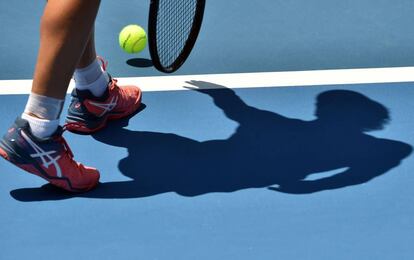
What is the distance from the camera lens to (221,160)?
2648 mm

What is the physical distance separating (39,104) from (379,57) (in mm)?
1558

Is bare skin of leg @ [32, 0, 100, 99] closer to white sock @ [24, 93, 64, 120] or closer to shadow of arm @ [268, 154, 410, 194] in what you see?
white sock @ [24, 93, 64, 120]

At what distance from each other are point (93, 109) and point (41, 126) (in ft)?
1.44

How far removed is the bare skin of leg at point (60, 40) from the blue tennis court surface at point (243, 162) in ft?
1.19

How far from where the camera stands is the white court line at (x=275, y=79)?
3.09m

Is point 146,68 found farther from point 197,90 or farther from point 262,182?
point 262,182

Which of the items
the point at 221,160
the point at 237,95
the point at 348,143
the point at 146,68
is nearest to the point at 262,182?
the point at 221,160

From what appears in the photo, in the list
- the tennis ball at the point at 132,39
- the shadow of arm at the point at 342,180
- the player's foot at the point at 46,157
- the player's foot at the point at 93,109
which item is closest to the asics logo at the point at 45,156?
the player's foot at the point at 46,157

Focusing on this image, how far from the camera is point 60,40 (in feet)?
7.38

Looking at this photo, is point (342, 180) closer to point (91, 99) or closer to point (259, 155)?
point (259, 155)

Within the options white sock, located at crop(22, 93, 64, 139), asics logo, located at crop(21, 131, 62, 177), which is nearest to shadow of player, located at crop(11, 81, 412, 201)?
asics logo, located at crop(21, 131, 62, 177)

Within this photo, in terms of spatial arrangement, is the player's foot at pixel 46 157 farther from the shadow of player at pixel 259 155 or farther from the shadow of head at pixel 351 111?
the shadow of head at pixel 351 111

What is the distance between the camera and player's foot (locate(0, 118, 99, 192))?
7.73ft

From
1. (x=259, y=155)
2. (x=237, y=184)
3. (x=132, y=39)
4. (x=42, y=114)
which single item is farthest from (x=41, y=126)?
(x=132, y=39)
